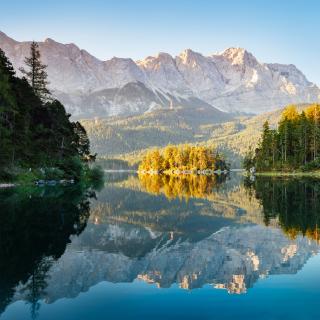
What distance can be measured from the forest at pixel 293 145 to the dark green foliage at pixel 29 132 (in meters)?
69.2

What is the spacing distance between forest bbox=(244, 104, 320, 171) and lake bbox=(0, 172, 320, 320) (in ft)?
362

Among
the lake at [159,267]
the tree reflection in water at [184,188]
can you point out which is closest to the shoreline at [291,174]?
the tree reflection in water at [184,188]

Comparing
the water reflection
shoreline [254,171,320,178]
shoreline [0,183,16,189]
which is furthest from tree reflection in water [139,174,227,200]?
shoreline [254,171,320,178]

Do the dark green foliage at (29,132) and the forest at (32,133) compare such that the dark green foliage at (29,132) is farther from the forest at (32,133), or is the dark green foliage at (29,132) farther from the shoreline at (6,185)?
the shoreline at (6,185)

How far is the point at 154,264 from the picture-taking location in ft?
71.4

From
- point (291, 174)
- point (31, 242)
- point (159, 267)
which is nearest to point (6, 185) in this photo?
point (31, 242)

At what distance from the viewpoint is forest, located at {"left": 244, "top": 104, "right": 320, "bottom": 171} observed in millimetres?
142250

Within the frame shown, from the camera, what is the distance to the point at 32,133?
292 feet

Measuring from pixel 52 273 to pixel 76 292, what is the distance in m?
2.57

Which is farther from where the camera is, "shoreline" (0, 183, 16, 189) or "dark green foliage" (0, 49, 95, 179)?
"dark green foliage" (0, 49, 95, 179)

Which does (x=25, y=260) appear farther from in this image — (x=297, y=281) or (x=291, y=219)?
(x=291, y=219)

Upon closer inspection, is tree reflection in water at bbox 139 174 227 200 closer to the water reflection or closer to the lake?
the water reflection

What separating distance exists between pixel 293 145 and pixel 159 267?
13517 cm

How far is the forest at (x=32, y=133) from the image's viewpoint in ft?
232
